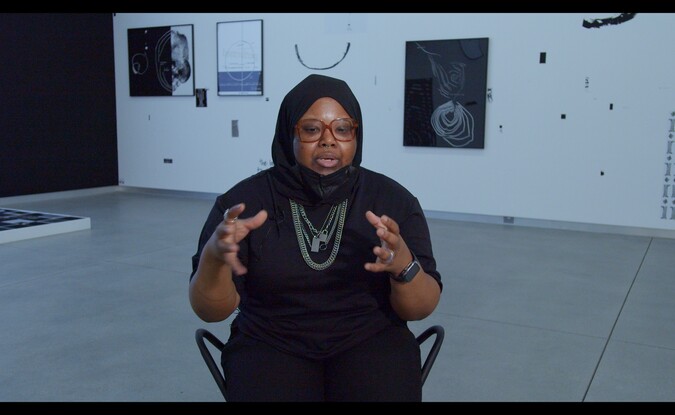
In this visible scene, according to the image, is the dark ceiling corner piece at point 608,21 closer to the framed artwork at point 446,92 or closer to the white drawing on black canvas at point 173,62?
the framed artwork at point 446,92

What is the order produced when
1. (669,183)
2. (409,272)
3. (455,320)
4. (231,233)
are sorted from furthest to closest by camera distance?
(669,183) < (455,320) < (409,272) < (231,233)

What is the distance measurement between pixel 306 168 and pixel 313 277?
10.8 inches

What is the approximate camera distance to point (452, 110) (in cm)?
629

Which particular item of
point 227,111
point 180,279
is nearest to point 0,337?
point 180,279

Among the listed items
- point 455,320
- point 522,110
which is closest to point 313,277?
point 455,320

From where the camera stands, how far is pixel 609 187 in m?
5.77

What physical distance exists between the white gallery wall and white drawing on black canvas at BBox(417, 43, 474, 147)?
0.48ft

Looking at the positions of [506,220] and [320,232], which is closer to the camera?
[320,232]

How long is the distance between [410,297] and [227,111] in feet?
21.1

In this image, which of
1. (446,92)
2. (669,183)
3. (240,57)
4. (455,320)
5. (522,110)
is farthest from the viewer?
(240,57)

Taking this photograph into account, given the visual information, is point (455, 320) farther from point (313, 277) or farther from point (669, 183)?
point (669, 183)

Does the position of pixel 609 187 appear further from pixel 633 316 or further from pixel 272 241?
pixel 272 241

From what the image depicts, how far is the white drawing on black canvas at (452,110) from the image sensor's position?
6.22 meters
